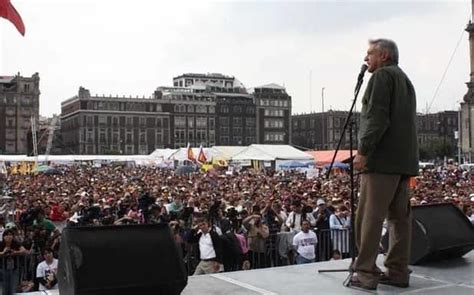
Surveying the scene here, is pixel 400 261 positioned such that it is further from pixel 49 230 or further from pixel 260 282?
pixel 49 230

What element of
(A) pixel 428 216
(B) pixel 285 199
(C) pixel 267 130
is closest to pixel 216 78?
(C) pixel 267 130

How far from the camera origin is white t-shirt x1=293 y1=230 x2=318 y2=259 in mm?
10898

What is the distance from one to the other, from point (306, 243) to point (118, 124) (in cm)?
14658

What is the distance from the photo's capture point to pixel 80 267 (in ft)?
12.3

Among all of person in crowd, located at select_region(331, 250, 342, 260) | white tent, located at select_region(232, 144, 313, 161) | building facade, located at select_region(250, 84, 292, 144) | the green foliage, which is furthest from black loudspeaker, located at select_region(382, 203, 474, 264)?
building facade, located at select_region(250, 84, 292, 144)

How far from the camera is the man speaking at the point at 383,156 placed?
14.0 ft

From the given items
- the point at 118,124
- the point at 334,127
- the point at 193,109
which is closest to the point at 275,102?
the point at 334,127

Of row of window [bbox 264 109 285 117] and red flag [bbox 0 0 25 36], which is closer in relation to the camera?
red flag [bbox 0 0 25 36]

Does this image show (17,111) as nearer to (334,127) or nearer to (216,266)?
(334,127)

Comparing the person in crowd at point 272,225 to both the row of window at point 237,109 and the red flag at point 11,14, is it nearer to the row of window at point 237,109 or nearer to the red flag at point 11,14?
the red flag at point 11,14

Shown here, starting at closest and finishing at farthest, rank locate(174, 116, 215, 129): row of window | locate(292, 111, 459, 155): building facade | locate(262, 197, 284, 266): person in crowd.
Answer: locate(262, 197, 284, 266): person in crowd
locate(174, 116, 215, 129): row of window
locate(292, 111, 459, 155): building facade

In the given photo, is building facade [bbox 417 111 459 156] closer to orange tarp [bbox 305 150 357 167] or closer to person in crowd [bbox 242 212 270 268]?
orange tarp [bbox 305 150 357 167]

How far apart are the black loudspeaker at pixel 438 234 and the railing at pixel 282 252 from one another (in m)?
5.11

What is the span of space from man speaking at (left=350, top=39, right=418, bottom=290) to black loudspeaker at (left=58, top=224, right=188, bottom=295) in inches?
54.3
